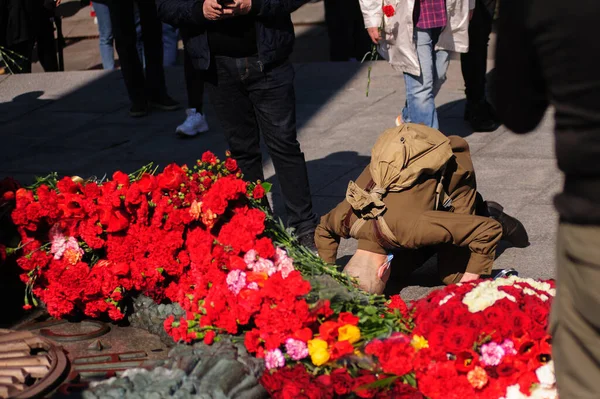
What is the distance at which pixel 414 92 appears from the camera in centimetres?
627

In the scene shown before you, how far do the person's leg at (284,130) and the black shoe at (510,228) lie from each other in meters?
0.92

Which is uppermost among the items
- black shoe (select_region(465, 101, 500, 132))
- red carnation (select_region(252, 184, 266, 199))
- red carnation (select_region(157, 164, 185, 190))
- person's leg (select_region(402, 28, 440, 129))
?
red carnation (select_region(157, 164, 185, 190))

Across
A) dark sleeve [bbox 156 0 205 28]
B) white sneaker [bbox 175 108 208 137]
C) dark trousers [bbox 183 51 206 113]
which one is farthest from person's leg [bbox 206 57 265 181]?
white sneaker [bbox 175 108 208 137]

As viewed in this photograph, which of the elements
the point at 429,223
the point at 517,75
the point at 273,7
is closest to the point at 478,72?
the point at 273,7

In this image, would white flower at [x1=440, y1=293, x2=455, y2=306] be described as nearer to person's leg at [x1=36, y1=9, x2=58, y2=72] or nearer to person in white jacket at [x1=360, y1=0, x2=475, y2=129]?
person in white jacket at [x1=360, y1=0, x2=475, y2=129]

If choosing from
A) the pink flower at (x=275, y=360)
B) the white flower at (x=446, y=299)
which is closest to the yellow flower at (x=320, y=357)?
the pink flower at (x=275, y=360)

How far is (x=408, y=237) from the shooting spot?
4.18 metres

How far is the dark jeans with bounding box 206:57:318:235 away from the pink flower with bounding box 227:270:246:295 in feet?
5.19

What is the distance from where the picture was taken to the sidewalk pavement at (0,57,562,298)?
5824 mm

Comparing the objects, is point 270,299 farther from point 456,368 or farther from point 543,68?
point 543,68

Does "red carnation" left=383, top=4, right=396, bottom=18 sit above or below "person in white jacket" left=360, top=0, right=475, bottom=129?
above

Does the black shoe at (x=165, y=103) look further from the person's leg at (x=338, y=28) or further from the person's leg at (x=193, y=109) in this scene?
the person's leg at (x=338, y=28)

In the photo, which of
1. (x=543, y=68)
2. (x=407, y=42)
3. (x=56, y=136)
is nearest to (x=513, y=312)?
(x=543, y=68)

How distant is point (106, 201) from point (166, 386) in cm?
111
